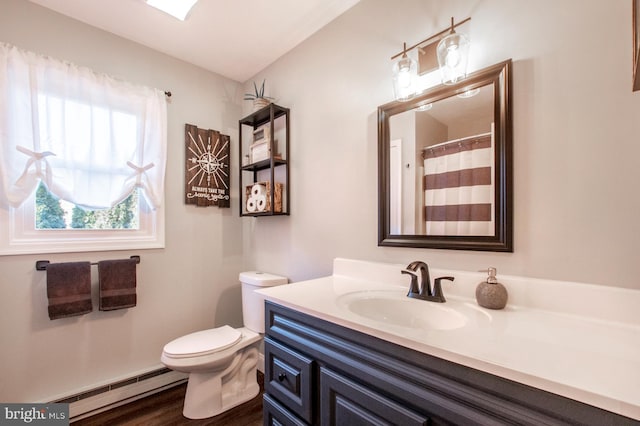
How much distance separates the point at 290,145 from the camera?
6.74 ft

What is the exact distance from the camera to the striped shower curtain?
1.13m

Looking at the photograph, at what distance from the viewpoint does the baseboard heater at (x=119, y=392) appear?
171cm

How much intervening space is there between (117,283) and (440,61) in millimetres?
2202

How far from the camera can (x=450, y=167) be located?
1.24m

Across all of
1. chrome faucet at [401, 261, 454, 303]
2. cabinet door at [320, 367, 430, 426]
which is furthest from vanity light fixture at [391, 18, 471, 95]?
cabinet door at [320, 367, 430, 426]

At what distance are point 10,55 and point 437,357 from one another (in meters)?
2.47

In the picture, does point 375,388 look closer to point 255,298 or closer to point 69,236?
point 255,298

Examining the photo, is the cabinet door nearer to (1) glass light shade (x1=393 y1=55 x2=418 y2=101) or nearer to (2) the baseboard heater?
(1) glass light shade (x1=393 y1=55 x2=418 y2=101)

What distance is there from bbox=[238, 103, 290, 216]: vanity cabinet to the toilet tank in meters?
0.46

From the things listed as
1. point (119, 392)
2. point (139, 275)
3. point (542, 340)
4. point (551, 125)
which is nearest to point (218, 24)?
point (139, 275)

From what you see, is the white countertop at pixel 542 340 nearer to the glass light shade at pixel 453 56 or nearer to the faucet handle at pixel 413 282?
the faucet handle at pixel 413 282

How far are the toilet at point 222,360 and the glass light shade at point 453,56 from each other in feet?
5.13

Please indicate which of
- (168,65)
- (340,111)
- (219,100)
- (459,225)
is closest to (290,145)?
(340,111)

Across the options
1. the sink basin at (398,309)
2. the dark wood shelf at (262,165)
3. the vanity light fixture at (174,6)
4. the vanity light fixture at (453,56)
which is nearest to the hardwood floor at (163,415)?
the sink basin at (398,309)
